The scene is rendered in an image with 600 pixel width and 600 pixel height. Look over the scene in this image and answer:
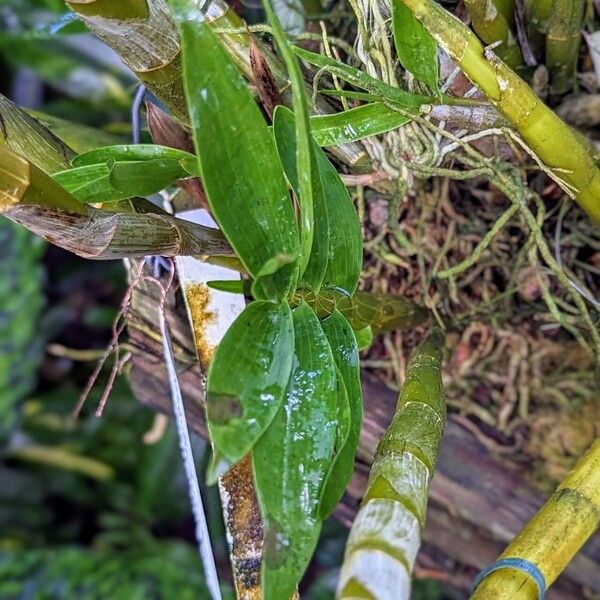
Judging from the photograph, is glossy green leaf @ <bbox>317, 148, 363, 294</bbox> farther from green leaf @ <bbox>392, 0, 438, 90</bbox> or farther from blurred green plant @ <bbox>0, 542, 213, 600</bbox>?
blurred green plant @ <bbox>0, 542, 213, 600</bbox>

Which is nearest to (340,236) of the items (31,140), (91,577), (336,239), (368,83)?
(336,239)

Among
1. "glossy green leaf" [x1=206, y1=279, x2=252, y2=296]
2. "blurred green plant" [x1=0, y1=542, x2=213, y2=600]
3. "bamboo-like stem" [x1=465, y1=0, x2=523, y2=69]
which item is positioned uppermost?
"bamboo-like stem" [x1=465, y1=0, x2=523, y2=69]

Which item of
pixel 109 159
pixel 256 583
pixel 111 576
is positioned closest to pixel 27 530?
pixel 111 576

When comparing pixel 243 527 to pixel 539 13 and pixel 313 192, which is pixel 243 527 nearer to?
pixel 313 192

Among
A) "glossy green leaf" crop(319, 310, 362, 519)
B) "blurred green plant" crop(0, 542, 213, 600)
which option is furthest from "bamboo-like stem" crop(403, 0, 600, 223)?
"blurred green plant" crop(0, 542, 213, 600)

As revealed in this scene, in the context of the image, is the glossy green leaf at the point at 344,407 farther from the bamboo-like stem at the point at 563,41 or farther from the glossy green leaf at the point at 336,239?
the bamboo-like stem at the point at 563,41
